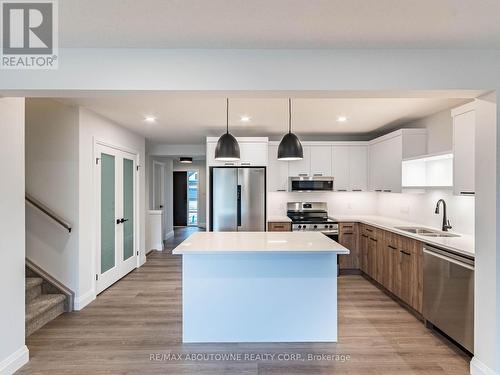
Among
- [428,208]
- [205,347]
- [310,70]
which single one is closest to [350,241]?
[428,208]

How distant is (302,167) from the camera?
17.8ft

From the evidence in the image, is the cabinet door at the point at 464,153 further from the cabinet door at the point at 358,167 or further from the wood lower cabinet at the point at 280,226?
the wood lower cabinet at the point at 280,226

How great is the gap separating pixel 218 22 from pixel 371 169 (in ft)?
14.1

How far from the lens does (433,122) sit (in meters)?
4.14

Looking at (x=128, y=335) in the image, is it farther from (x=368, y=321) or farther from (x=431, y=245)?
(x=431, y=245)

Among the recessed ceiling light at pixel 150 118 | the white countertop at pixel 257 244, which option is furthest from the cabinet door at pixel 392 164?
the recessed ceiling light at pixel 150 118

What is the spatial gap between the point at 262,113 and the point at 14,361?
3561mm

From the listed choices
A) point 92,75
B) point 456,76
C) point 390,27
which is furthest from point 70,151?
point 456,76

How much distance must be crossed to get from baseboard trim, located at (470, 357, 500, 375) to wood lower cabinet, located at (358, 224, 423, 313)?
876 mm

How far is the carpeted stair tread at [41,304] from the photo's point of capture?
3.02m

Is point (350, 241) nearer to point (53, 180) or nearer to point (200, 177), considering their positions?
point (53, 180)

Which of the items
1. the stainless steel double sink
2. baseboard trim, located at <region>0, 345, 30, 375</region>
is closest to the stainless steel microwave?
the stainless steel double sink

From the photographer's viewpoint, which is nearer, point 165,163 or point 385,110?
point 385,110

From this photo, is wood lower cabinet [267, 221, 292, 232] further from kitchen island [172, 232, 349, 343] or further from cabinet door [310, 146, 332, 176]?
kitchen island [172, 232, 349, 343]
